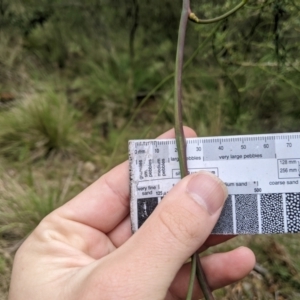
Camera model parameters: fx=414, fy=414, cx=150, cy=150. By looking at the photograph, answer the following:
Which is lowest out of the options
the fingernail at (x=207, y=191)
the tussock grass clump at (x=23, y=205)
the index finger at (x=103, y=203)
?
the tussock grass clump at (x=23, y=205)

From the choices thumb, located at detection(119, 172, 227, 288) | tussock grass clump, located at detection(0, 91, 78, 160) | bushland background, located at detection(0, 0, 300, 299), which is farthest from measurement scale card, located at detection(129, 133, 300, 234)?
tussock grass clump, located at detection(0, 91, 78, 160)

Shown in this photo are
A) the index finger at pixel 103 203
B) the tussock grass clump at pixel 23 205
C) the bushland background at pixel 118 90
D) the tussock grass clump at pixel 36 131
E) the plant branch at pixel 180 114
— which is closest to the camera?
the plant branch at pixel 180 114

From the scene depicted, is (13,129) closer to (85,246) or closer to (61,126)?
(61,126)

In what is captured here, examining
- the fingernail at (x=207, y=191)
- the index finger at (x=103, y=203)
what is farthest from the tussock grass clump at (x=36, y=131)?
the fingernail at (x=207, y=191)

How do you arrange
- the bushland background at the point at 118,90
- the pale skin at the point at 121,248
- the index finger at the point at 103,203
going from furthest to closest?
1. the bushland background at the point at 118,90
2. the index finger at the point at 103,203
3. the pale skin at the point at 121,248

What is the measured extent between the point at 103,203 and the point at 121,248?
1.17ft

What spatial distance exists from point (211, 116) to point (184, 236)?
1.25m

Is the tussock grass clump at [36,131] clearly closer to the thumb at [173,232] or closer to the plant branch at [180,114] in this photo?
the plant branch at [180,114]

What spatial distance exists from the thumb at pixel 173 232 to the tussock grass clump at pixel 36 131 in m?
1.39

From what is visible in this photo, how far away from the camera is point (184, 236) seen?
0.88 m

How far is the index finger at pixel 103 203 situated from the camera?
4.07ft

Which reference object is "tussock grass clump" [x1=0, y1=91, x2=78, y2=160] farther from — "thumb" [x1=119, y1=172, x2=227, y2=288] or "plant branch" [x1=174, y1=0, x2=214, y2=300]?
"thumb" [x1=119, y1=172, x2=227, y2=288]

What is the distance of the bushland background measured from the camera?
166cm

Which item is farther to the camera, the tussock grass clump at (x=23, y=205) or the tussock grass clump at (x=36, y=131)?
the tussock grass clump at (x=36, y=131)
